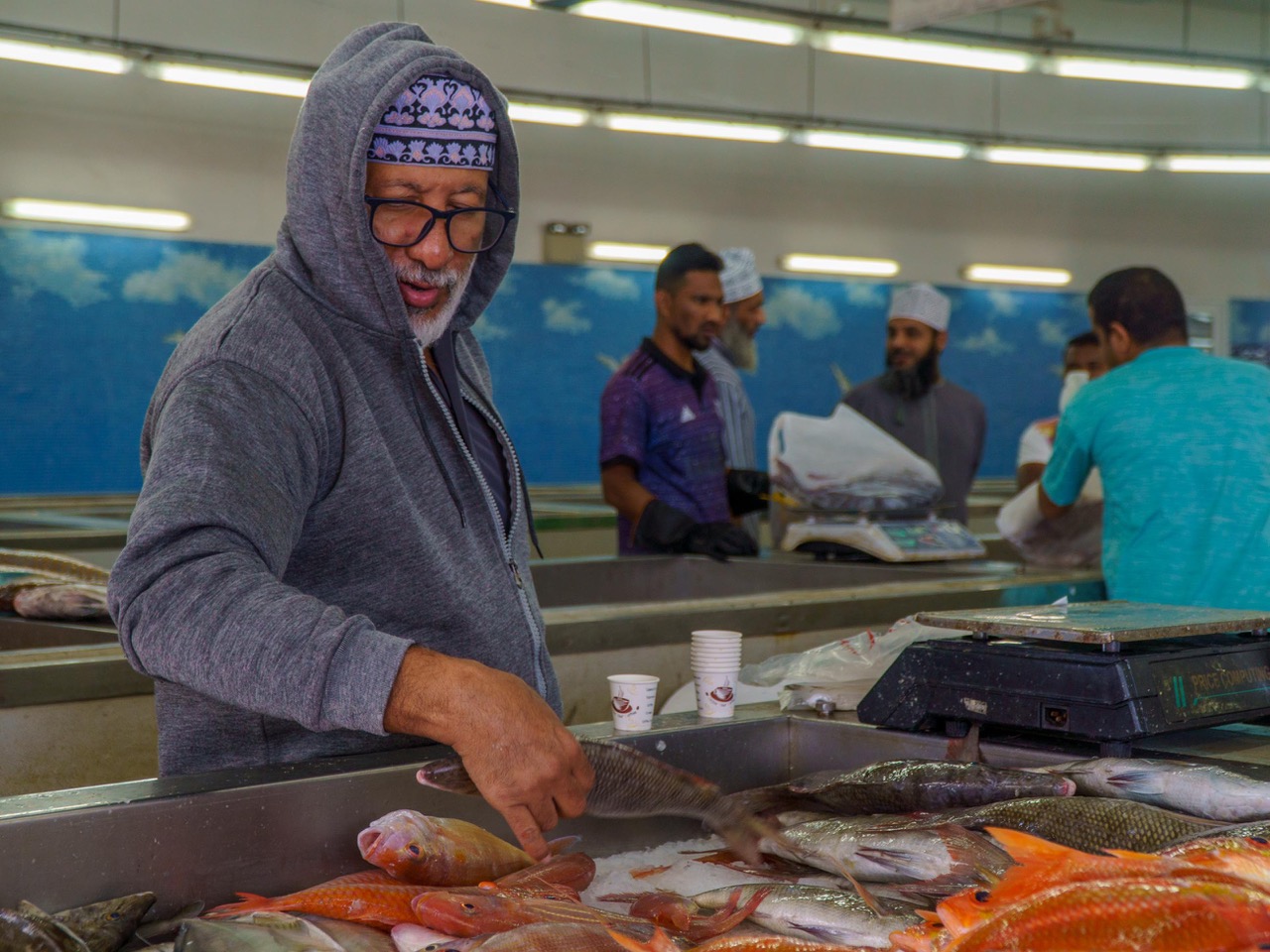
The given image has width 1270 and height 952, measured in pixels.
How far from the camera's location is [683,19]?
20.5 feet

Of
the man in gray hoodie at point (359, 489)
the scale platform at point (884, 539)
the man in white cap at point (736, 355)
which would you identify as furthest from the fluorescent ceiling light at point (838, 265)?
the man in gray hoodie at point (359, 489)

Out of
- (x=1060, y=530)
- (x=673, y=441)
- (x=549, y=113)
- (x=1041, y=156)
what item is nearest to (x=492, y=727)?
(x=673, y=441)

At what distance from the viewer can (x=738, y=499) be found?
4469 mm

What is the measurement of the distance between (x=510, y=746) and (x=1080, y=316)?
11.2 meters

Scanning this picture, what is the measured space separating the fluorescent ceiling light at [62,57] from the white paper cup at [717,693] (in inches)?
236

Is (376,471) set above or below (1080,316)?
below

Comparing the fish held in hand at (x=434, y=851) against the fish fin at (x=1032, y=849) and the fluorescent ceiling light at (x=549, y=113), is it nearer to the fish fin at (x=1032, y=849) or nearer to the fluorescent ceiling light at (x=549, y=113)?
the fish fin at (x=1032, y=849)

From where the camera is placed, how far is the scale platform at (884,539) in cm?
405

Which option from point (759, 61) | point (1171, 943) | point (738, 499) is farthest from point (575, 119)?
point (1171, 943)

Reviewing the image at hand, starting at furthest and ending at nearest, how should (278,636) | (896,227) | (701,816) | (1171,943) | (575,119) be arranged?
(896,227) < (575,119) < (701,816) < (278,636) < (1171,943)

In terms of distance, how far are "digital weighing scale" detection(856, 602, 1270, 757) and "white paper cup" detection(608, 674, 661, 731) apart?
0.33 meters

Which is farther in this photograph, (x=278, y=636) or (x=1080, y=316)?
(x=1080, y=316)

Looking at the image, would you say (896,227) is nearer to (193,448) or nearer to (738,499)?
(738,499)

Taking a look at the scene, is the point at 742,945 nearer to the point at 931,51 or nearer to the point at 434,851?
the point at 434,851
